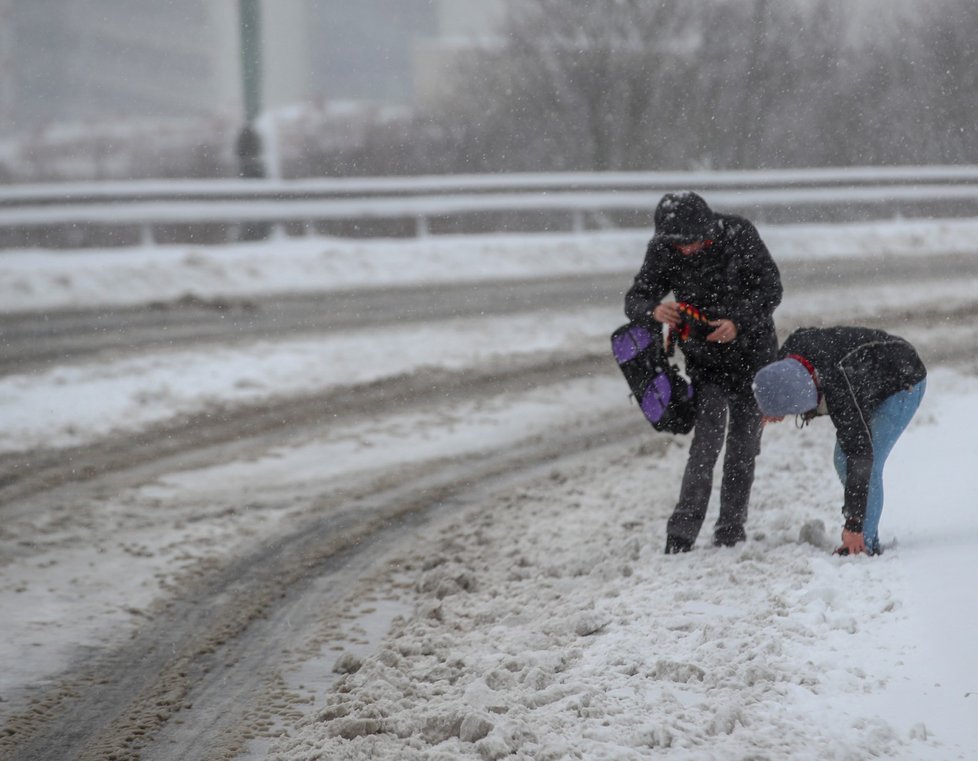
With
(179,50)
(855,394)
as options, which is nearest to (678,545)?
(855,394)

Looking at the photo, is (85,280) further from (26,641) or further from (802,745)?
(802,745)

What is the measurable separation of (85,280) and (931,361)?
9.19 metres

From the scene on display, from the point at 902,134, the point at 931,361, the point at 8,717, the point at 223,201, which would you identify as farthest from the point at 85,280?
the point at 902,134

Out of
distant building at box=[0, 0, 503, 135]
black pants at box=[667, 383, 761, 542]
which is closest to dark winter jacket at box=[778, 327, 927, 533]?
black pants at box=[667, 383, 761, 542]

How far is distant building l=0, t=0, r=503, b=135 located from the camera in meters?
89.8

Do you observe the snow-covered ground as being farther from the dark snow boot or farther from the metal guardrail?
the metal guardrail

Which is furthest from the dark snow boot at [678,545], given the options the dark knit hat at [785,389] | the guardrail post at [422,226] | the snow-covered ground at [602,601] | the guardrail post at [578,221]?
the guardrail post at [578,221]

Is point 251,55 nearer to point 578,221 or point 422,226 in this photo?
point 422,226

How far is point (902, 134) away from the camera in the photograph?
56.8 ft

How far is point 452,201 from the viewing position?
16.8 meters

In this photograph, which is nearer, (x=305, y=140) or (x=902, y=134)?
(x=902, y=134)

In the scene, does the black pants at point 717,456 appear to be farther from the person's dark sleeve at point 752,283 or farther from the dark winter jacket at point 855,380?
the dark winter jacket at point 855,380

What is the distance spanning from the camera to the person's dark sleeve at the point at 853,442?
4.52 meters

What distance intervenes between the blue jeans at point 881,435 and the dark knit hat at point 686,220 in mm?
964
